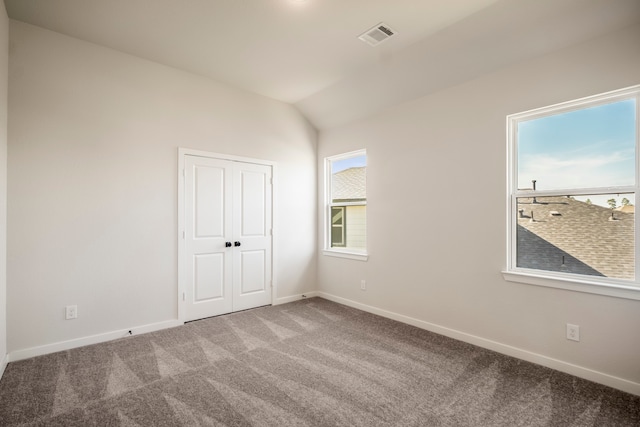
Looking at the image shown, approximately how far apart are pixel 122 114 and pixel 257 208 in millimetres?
1909

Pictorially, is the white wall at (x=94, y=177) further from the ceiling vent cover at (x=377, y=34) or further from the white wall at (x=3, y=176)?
the ceiling vent cover at (x=377, y=34)

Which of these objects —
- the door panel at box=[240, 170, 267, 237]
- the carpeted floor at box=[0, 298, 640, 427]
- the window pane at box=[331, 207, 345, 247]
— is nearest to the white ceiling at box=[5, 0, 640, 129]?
the door panel at box=[240, 170, 267, 237]

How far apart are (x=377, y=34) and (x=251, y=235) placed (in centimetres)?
287

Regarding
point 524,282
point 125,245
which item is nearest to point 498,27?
point 524,282

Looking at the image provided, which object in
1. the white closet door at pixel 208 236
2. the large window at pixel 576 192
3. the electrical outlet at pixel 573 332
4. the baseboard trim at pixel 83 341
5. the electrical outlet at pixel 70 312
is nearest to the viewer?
the large window at pixel 576 192

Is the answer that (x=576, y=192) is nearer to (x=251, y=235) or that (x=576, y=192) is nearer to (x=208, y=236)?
(x=251, y=235)

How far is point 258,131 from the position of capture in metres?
4.37

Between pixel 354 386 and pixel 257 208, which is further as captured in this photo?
pixel 257 208

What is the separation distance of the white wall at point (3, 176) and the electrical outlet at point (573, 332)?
4.63 meters

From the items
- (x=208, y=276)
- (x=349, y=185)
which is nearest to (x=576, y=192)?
(x=349, y=185)

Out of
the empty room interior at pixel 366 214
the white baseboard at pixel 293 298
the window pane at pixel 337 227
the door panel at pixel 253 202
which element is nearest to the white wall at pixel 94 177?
the empty room interior at pixel 366 214

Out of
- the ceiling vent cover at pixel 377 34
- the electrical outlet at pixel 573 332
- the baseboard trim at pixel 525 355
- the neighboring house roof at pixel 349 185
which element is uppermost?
the ceiling vent cover at pixel 377 34

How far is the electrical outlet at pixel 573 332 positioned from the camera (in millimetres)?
2480

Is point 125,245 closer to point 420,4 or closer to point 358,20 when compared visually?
point 358,20
